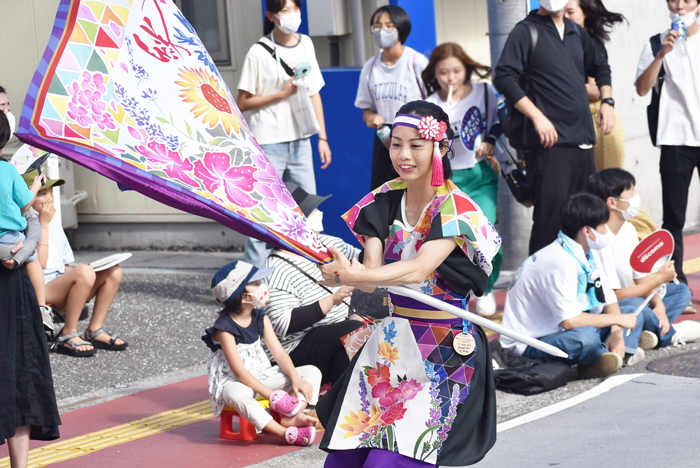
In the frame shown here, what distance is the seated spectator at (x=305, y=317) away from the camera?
531 cm

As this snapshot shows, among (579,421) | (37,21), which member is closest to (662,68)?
(579,421)

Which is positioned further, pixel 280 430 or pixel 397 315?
pixel 280 430

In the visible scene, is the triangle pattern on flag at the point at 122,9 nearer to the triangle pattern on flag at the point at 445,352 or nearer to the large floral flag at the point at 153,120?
the large floral flag at the point at 153,120

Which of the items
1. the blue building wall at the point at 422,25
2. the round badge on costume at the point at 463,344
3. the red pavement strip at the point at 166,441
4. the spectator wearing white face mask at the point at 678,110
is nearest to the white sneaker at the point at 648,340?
the spectator wearing white face mask at the point at 678,110

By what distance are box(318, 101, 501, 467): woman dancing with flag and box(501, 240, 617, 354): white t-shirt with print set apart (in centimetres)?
209

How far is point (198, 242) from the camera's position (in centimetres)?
1001

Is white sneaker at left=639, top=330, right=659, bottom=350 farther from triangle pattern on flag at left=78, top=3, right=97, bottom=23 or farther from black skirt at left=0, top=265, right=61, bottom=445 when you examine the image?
triangle pattern on flag at left=78, top=3, right=97, bottom=23

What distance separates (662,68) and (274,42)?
2.80 m

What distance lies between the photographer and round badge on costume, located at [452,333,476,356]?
11.2ft

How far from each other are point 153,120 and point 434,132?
934mm

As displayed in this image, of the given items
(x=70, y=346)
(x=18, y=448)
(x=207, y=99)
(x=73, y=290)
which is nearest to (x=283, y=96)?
(x=73, y=290)

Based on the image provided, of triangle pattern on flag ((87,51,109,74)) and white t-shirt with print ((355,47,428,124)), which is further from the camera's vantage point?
white t-shirt with print ((355,47,428,124))

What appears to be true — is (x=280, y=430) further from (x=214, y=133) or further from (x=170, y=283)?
(x=170, y=283)

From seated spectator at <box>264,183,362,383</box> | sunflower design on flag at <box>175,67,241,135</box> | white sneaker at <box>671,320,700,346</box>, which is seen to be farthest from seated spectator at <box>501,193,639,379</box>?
sunflower design on flag at <box>175,67,241,135</box>
